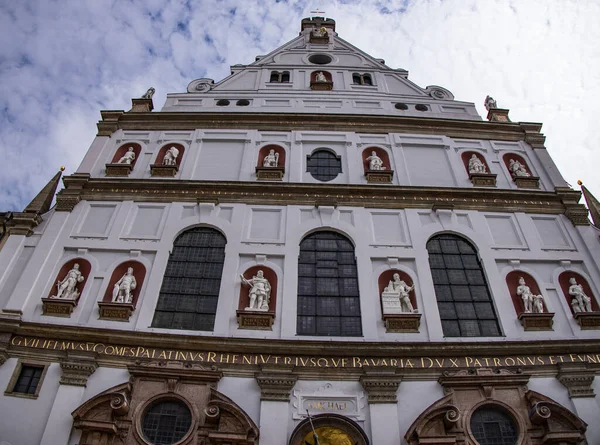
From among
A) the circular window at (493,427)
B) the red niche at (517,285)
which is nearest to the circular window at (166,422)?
the circular window at (493,427)

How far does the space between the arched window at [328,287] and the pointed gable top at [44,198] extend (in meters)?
9.35

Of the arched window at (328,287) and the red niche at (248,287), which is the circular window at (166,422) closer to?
the red niche at (248,287)

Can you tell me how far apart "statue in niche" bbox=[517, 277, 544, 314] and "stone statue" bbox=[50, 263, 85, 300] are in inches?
527

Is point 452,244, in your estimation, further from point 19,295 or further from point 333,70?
point 19,295

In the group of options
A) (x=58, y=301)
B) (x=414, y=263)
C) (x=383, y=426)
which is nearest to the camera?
(x=383, y=426)

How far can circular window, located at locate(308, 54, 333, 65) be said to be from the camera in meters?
26.4

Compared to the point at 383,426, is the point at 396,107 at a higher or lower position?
higher

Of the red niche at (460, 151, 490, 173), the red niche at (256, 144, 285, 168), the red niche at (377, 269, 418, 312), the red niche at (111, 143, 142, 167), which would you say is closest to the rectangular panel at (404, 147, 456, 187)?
the red niche at (460, 151, 490, 173)

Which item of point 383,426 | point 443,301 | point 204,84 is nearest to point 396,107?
point 204,84

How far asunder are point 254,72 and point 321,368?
16791mm

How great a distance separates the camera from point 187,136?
69.1 feet

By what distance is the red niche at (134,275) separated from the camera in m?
15.3

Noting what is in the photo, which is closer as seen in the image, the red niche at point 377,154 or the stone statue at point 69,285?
the stone statue at point 69,285

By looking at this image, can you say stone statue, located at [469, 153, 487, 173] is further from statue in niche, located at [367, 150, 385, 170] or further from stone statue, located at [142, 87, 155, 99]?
stone statue, located at [142, 87, 155, 99]
